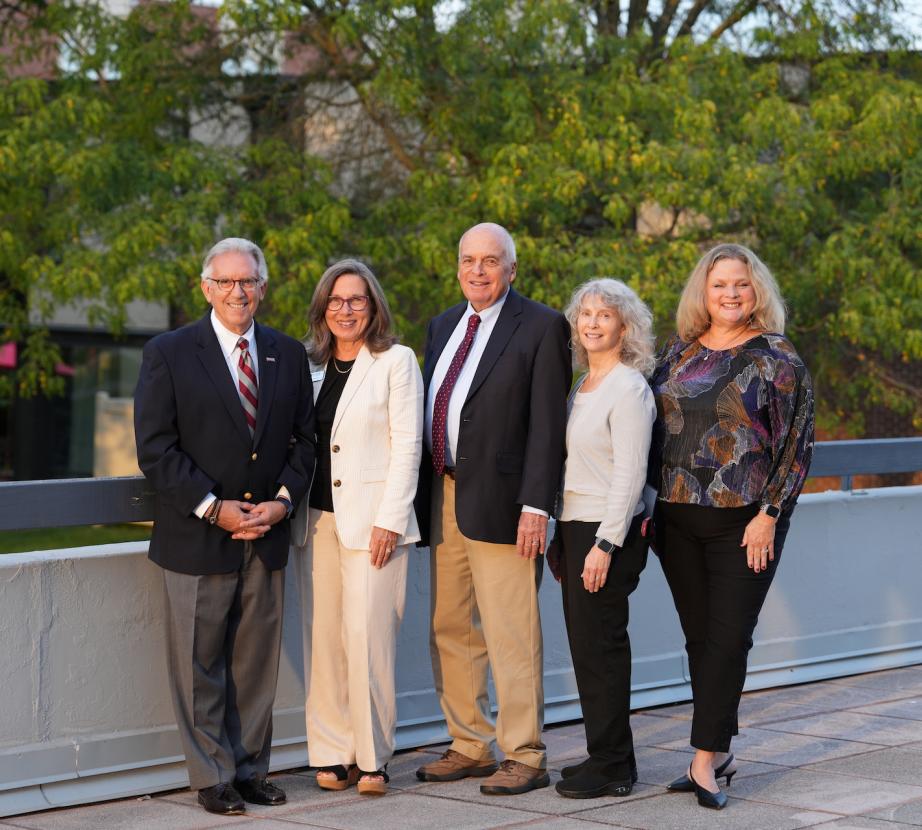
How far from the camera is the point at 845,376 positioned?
16.0 metres

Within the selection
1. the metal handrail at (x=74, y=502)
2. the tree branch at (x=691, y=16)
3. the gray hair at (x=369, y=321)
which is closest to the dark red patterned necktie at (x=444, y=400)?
the gray hair at (x=369, y=321)

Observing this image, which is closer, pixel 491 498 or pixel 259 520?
pixel 259 520

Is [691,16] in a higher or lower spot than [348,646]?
higher

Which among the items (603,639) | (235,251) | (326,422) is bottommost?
(603,639)

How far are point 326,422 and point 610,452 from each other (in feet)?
3.46

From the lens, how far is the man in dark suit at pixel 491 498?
17.1 feet

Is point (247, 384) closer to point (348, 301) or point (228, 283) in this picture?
point (228, 283)

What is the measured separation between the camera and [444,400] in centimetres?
537

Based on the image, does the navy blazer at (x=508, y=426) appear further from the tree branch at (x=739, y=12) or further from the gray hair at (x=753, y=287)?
the tree branch at (x=739, y=12)

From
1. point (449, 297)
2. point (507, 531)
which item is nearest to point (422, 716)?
point (507, 531)

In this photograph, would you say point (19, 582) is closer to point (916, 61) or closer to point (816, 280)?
point (816, 280)

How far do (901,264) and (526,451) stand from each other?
8716 millimetres

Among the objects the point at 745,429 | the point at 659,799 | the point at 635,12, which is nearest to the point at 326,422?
the point at 745,429

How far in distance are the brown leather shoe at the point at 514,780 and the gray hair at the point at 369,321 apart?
1609 mm
